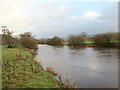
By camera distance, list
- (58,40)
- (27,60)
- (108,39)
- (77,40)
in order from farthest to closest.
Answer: (58,40)
(77,40)
(108,39)
(27,60)

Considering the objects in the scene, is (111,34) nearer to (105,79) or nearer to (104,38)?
(104,38)

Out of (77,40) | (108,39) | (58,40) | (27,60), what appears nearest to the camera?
(27,60)

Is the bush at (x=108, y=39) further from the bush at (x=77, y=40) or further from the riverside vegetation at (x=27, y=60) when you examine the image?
the bush at (x=77, y=40)

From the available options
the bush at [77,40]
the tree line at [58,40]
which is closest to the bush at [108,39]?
the tree line at [58,40]

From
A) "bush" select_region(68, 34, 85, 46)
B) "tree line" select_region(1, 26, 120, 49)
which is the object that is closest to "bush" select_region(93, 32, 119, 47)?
"tree line" select_region(1, 26, 120, 49)

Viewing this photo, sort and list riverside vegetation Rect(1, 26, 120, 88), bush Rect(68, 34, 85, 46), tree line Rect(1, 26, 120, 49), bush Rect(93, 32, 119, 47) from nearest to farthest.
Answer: riverside vegetation Rect(1, 26, 120, 88), tree line Rect(1, 26, 120, 49), bush Rect(93, 32, 119, 47), bush Rect(68, 34, 85, 46)

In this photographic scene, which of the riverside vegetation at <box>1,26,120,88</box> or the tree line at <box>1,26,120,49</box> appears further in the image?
the tree line at <box>1,26,120,49</box>

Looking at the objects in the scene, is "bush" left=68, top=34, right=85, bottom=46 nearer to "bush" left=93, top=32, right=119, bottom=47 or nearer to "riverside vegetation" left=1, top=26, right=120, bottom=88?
"riverside vegetation" left=1, top=26, right=120, bottom=88

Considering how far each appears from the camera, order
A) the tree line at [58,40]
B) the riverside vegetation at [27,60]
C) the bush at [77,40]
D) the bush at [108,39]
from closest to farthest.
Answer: the riverside vegetation at [27,60]
the tree line at [58,40]
the bush at [108,39]
the bush at [77,40]

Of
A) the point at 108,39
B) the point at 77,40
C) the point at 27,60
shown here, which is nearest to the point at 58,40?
the point at 77,40

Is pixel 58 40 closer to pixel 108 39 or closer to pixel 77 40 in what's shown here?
pixel 77 40

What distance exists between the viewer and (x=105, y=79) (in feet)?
38.9

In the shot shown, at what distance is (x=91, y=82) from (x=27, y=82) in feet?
15.0

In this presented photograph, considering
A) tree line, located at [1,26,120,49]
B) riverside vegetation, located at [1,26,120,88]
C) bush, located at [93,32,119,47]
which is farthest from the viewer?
bush, located at [93,32,119,47]
